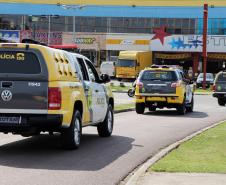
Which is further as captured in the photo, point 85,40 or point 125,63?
point 85,40

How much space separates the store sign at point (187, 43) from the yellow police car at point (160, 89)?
52.9m

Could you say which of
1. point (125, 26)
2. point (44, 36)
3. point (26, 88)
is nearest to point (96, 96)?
point (26, 88)

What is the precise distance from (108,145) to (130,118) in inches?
340

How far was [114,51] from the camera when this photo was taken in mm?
84375

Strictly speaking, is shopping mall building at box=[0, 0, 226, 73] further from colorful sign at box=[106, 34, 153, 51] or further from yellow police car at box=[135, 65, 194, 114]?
yellow police car at box=[135, 65, 194, 114]

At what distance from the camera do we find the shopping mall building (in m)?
79.9

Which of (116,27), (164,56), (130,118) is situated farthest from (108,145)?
(116,27)

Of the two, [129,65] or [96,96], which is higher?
[96,96]

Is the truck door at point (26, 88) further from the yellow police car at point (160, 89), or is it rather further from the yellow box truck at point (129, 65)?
the yellow box truck at point (129, 65)

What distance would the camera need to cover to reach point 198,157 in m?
12.0

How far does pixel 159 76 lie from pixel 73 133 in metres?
13.1

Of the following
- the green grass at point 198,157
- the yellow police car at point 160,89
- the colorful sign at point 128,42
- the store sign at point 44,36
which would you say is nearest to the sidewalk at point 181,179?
the green grass at point 198,157

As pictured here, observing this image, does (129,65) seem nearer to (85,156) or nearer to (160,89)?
(160,89)

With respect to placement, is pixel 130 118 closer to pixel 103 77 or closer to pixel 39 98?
pixel 103 77
